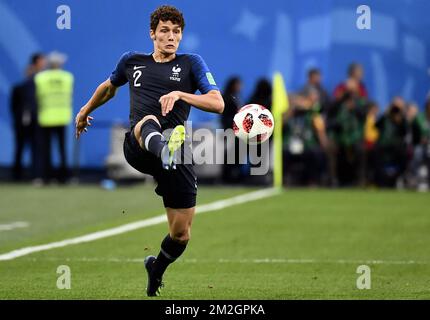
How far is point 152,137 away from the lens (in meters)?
9.43

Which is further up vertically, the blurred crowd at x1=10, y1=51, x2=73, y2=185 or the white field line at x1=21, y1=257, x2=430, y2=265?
the blurred crowd at x1=10, y1=51, x2=73, y2=185

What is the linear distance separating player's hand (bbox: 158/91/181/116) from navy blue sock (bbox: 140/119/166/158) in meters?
0.22

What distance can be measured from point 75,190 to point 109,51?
11.1 ft

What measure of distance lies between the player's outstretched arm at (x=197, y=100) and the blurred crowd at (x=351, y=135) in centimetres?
1561

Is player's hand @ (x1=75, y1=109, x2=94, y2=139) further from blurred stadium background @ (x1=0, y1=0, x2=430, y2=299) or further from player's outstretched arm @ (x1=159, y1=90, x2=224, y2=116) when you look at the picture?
blurred stadium background @ (x1=0, y1=0, x2=430, y2=299)

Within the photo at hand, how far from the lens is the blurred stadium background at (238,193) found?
11.6 meters

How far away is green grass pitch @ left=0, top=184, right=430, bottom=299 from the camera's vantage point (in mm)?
10609

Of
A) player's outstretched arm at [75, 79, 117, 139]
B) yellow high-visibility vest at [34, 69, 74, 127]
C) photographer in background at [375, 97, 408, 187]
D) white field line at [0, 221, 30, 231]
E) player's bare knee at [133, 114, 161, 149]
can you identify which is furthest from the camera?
photographer in background at [375, 97, 408, 187]

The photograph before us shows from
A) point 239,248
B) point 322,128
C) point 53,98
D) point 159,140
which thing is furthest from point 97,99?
point 322,128

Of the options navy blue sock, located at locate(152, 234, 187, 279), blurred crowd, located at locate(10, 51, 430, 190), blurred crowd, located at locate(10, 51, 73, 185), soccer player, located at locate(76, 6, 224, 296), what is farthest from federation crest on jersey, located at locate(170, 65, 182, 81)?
blurred crowd, located at locate(10, 51, 73, 185)

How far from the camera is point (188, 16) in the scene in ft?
79.3

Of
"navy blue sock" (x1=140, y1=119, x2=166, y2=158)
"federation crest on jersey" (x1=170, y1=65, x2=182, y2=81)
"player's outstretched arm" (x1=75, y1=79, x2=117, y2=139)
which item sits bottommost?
"navy blue sock" (x1=140, y1=119, x2=166, y2=158)

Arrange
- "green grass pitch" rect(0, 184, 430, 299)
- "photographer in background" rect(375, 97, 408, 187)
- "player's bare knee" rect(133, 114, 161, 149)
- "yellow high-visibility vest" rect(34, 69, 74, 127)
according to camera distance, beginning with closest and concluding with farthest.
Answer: "player's bare knee" rect(133, 114, 161, 149)
"green grass pitch" rect(0, 184, 430, 299)
"yellow high-visibility vest" rect(34, 69, 74, 127)
"photographer in background" rect(375, 97, 408, 187)
